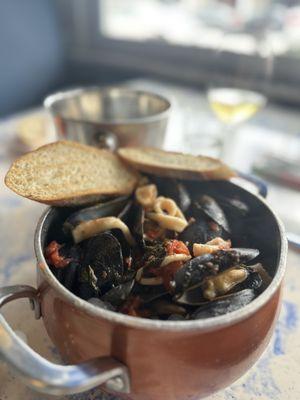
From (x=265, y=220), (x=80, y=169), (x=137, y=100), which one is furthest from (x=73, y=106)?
(x=265, y=220)

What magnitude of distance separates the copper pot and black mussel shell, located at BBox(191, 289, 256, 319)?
0.10ft

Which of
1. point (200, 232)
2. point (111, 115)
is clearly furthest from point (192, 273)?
point (111, 115)

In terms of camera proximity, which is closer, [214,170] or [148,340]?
[148,340]

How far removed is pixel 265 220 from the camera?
592mm

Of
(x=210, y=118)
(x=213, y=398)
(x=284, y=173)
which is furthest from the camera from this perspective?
(x=210, y=118)

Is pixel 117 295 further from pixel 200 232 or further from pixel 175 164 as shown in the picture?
pixel 175 164

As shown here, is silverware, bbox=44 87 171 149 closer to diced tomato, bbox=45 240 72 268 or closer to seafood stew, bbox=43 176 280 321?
seafood stew, bbox=43 176 280 321

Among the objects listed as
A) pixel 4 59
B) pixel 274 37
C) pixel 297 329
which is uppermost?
pixel 274 37

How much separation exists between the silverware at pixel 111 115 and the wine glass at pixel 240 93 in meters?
0.25

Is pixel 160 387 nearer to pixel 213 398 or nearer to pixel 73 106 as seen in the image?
pixel 213 398

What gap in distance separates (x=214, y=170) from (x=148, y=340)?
1.17 feet

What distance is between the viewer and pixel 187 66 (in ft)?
6.48

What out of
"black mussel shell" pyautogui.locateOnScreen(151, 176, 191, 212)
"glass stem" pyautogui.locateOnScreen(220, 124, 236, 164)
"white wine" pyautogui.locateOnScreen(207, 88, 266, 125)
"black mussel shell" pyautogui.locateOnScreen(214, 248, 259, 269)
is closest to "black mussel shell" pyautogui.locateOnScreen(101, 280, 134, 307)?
"black mussel shell" pyautogui.locateOnScreen(214, 248, 259, 269)

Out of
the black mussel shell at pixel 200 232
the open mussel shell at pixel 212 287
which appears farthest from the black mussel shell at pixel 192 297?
the black mussel shell at pixel 200 232
